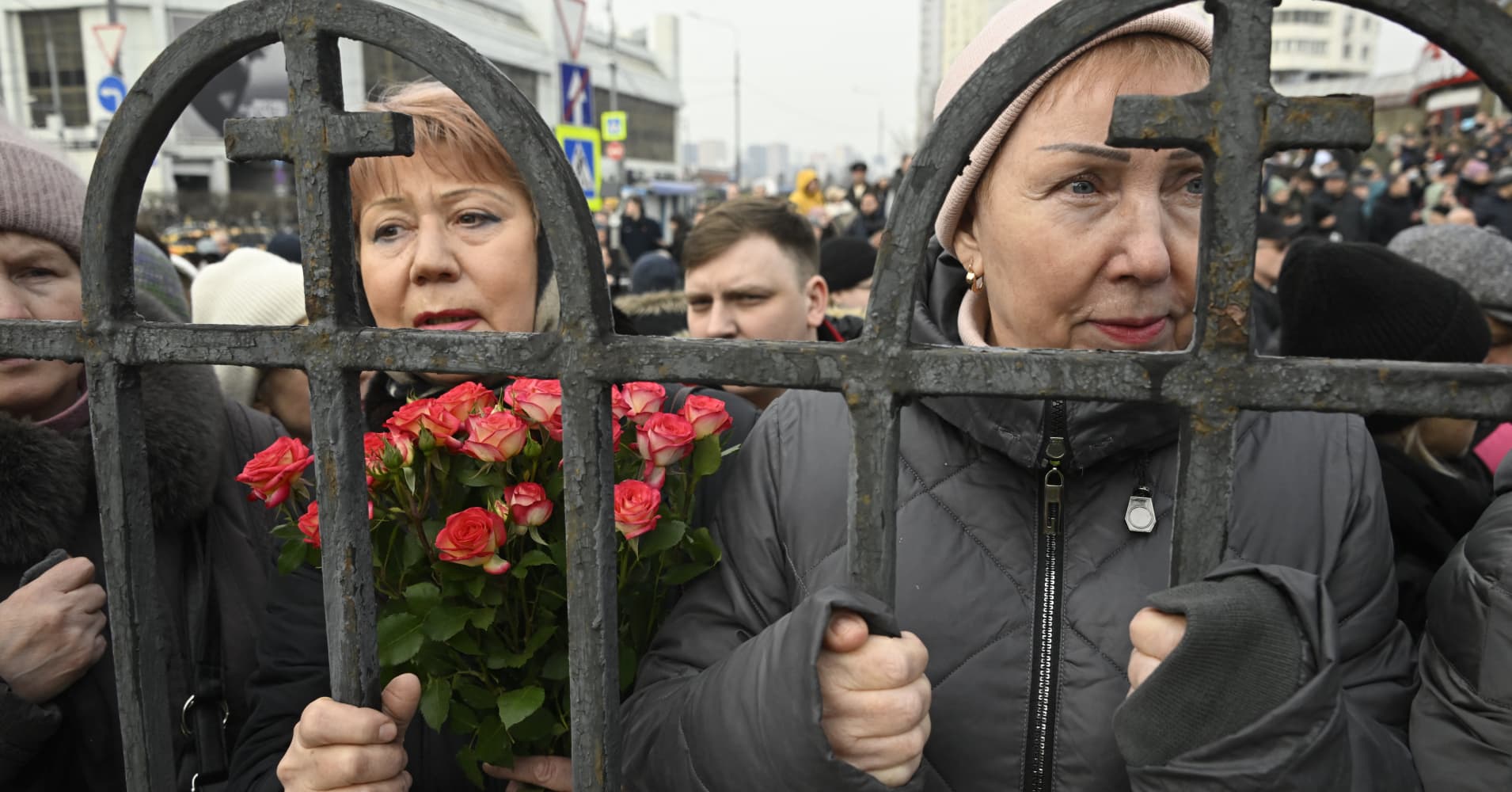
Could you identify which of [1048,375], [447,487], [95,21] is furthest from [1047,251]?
[95,21]

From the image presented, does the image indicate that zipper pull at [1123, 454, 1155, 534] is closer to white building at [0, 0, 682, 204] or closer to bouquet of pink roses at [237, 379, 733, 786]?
bouquet of pink roses at [237, 379, 733, 786]

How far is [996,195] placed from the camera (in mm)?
1269

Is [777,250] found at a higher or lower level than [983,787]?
higher

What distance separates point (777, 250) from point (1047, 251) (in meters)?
2.21

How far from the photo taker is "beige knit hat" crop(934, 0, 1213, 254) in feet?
3.90

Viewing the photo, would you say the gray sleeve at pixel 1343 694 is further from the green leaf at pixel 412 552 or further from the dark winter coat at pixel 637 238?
the dark winter coat at pixel 637 238

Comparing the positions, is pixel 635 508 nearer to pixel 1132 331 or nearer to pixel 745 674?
pixel 745 674

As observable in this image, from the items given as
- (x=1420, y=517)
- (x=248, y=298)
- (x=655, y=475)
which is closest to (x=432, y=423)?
(x=655, y=475)

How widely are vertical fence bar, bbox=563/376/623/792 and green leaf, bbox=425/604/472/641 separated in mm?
218

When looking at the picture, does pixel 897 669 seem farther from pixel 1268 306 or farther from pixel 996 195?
pixel 1268 306

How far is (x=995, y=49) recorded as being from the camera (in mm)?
1149

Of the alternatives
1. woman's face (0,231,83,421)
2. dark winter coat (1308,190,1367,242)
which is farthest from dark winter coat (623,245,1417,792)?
dark winter coat (1308,190,1367,242)

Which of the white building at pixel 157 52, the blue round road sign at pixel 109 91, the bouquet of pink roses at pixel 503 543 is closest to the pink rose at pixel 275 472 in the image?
the bouquet of pink roses at pixel 503 543

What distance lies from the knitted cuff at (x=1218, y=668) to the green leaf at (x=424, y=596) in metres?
0.76
